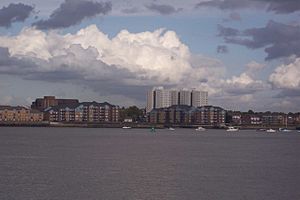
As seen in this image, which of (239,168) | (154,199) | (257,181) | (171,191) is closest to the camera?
(154,199)

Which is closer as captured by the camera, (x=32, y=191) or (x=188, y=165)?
(x=32, y=191)

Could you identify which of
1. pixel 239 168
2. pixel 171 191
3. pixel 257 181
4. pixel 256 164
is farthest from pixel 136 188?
pixel 256 164

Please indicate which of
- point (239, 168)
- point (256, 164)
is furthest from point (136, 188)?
point (256, 164)

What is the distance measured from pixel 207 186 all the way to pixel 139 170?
11601mm

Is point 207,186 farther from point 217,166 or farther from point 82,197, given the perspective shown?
point 217,166

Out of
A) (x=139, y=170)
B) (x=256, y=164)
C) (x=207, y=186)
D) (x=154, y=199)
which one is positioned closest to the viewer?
(x=154, y=199)

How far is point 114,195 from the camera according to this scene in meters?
39.9

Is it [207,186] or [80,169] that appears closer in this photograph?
[207,186]

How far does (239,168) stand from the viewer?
5966 cm

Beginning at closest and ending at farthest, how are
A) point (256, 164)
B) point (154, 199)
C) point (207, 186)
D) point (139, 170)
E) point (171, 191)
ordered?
point (154, 199), point (171, 191), point (207, 186), point (139, 170), point (256, 164)

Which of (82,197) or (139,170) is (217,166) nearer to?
(139,170)

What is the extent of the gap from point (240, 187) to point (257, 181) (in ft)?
15.1

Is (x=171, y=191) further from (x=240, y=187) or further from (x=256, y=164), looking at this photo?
(x=256, y=164)

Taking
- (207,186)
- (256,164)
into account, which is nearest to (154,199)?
(207,186)
